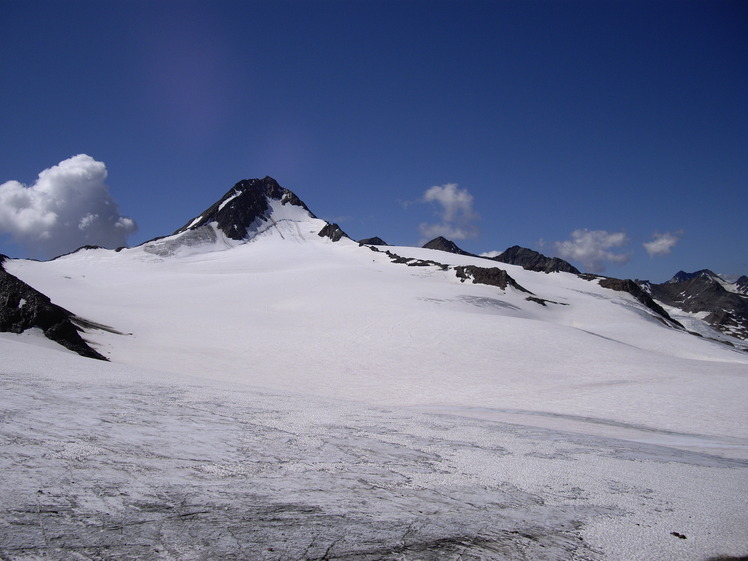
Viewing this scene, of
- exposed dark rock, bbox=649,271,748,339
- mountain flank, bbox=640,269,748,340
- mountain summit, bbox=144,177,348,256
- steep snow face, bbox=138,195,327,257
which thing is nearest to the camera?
steep snow face, bbox=138,195,327,257

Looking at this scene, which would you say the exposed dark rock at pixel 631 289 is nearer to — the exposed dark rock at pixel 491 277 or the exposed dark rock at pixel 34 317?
the exposed dark rock at pixel 491 277

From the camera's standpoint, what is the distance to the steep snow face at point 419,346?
14.8 m

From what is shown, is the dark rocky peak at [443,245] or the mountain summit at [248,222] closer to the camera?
the mountain summit at [248,222]

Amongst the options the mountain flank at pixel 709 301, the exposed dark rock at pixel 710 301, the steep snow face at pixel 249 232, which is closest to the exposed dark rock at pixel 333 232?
the steep snow face at pixel 249 232

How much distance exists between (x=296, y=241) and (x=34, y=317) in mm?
82149

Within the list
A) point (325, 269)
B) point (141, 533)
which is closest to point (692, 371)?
point (141, 533)

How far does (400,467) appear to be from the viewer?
508 centimetres

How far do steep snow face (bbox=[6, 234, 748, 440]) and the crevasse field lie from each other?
0.21 m

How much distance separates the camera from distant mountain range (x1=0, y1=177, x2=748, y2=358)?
16156 mm

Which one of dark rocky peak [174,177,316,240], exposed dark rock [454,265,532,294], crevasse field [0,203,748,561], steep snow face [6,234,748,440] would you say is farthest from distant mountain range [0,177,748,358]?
steep snow face [6,234,748,440]

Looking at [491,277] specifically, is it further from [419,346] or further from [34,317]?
[34,317]

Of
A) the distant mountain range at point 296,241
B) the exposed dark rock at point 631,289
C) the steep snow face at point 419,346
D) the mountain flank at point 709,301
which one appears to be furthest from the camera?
the mountain flank at point 709,301

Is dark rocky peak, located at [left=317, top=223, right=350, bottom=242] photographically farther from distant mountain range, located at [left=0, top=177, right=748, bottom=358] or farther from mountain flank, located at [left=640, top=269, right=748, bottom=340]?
mountain flank, located at [left=640, top=269, right=748, bottom=340]

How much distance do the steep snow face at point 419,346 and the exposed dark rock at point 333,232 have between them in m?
42.0
